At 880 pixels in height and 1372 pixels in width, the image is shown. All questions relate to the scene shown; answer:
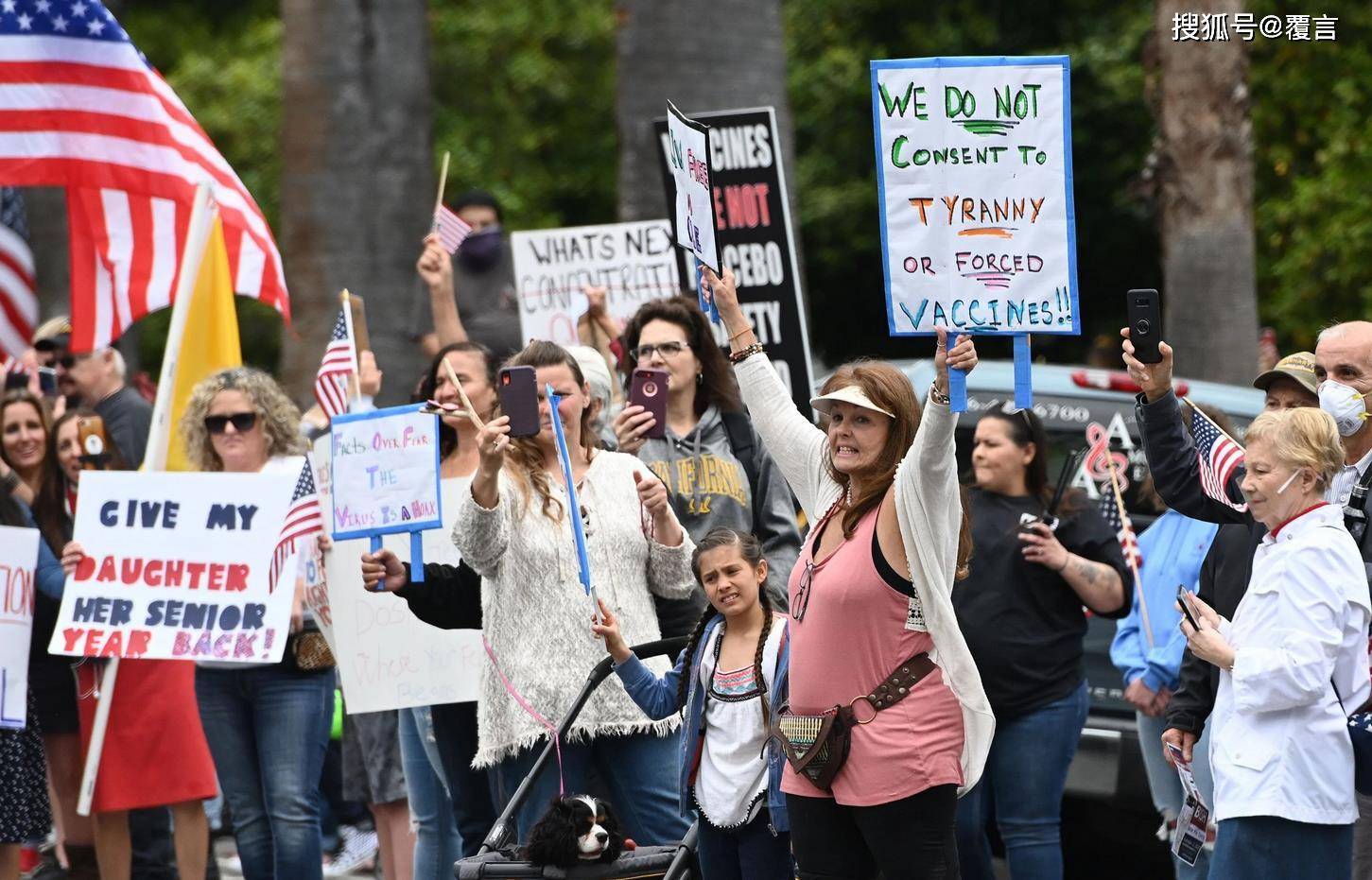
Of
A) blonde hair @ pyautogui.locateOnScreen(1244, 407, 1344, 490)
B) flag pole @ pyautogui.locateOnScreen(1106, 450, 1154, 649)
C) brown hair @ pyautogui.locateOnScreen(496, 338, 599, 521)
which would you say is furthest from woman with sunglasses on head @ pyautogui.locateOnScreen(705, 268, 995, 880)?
flag pole @ pyautogui.locateOnScreen(1106, 450, 1154, 649)

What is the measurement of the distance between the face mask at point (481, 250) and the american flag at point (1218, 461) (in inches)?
196

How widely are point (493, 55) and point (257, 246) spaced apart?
16561 millimetres

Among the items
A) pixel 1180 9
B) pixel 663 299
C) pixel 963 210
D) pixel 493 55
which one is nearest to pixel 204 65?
pixel 493 55

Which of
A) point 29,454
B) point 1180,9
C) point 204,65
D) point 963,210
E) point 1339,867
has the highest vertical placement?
point 204,65

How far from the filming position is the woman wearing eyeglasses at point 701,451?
22.1 ft

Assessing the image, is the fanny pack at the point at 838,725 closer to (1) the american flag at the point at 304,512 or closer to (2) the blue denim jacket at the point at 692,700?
(2) the blue denim jacket at the point at 692,700

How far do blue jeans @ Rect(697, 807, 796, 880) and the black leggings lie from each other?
0.46 m

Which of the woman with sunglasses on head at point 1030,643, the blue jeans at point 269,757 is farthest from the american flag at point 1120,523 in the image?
the blue jeans at point 269,757

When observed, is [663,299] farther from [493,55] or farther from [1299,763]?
[493,55]

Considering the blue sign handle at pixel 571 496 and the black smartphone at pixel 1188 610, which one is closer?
the black smartphone at pixel 1188 610

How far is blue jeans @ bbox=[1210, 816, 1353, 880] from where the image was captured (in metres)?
5.01

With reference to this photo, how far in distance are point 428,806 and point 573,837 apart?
1601 millimetres

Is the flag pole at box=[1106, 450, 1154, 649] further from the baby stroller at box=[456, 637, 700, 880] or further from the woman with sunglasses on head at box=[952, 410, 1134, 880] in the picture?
the baby stroller at box=[456, 637, 700, 880]

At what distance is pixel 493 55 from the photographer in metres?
25.1
